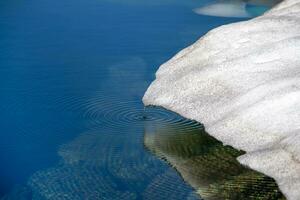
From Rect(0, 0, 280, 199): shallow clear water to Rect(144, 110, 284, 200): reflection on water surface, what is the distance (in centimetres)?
2

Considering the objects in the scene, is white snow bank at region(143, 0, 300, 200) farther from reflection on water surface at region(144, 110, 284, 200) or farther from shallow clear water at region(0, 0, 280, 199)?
shallow clear water at region(0, 0, 280, 199)

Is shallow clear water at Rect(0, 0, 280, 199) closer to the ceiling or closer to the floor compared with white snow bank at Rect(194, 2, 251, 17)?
closer to the floor

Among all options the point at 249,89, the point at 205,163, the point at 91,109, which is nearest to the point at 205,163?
the point at 205,163

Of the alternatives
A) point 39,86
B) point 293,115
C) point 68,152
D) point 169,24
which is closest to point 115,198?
point 68,152

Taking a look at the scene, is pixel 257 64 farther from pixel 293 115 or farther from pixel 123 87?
pixel 123 87

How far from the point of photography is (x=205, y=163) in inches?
294

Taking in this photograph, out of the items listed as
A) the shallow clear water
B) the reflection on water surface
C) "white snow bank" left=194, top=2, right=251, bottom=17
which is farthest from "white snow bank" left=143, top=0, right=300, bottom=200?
Answer: "white snow bank" left=194, top=2, right=251, bottom=17

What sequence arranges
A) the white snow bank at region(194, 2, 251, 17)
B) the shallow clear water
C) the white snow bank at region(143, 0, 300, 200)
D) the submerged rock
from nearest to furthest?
1. the submerged rock
2. the white snow bank at region(143, 0, 300, 200)
3. the shallow clear water
4. the white snow bank at region(194, 2, 251, 17)

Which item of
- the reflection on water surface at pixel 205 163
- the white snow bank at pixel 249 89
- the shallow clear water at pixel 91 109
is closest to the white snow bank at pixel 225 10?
the shallow clear water at pixel 91 109

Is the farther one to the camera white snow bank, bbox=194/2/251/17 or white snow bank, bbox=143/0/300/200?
white snow bank, bbox=194/2/251/17

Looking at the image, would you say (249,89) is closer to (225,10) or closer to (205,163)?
(205,163)

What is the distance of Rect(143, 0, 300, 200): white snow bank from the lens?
6.92 metres

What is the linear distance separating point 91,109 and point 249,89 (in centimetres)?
234

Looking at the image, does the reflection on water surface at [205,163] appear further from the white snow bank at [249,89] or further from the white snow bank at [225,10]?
the white snow bank at [225,10]
